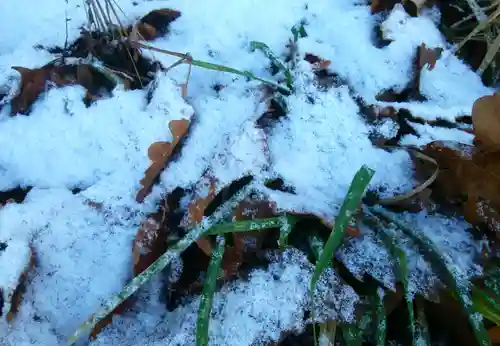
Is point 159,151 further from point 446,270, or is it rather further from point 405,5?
point 405,5

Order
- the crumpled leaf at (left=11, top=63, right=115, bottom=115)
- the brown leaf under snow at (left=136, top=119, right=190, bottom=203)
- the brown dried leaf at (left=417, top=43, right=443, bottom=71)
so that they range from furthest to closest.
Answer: the brown dried leaf at (left=417, top=43, right=443, bottom=71) → the crumpled leaf at (left=11, top=63, right=115, bottom=115) → the brown leaf under snow at (left=136, top=119, right=190, bottom=203)

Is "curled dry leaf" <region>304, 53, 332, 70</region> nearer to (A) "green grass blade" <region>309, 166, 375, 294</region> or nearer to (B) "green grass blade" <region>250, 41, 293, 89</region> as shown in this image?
(B) "green grass blade" <region>250, 41, 293, 89</region>

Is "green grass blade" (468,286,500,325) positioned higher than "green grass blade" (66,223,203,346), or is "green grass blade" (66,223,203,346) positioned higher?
"green grass blade" (468,286,500,325)

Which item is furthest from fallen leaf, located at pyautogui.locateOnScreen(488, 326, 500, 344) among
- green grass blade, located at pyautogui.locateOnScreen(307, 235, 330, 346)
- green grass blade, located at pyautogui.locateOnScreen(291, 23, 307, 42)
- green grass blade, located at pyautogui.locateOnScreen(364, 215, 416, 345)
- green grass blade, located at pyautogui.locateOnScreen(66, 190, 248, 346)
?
green grass blade, located at pyautogui.locateOnScreen(291, 23, 307, 42)

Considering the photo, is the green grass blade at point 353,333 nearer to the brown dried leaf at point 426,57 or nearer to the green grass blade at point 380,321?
the green grass blade at point 380,321

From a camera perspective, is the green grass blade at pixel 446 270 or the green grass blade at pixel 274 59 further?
the green grass blade at pixel 274 59

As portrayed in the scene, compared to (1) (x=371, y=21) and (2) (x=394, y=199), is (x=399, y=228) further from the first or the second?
(1) (x=371, y=21)

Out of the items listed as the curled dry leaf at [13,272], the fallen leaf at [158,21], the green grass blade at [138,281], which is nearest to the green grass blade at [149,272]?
the green grass blade at [138,281]

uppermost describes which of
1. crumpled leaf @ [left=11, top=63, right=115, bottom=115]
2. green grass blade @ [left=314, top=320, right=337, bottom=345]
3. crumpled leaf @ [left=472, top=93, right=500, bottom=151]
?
crumpled leaf @ [left=472, top=93, right=500, bottom=151]
